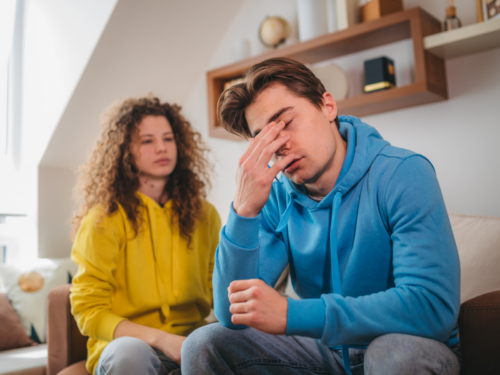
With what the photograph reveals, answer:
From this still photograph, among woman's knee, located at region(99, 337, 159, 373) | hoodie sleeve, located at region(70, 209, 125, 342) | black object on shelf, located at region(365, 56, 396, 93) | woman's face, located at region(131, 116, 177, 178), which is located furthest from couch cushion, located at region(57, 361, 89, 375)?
black object on shelf, located at region(365, 56, 396, 93)

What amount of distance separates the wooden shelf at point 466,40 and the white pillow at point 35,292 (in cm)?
201

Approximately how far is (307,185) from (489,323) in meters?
0.55

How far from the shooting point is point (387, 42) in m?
2.11

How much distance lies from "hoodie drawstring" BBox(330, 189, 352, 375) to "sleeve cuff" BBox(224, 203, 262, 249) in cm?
19

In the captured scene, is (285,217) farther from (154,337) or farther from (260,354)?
(154,337)

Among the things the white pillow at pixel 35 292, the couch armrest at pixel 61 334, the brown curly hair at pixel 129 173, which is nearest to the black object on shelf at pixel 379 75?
the brown curly hair at pixel 129 173

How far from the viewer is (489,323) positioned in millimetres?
840

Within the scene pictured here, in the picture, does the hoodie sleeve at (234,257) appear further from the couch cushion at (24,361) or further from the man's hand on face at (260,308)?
the couch cushion at (24,361)

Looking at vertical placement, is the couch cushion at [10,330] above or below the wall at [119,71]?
below

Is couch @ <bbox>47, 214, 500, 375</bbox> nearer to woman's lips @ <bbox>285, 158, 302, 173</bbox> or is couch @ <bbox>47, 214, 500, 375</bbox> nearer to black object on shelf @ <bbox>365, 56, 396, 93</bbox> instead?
woman's lips @ <bbox>285, 158, 302, 173</bbox>

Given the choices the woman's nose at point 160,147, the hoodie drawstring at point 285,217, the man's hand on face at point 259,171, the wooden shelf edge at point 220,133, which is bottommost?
the hoodie drawstring at point 285,217

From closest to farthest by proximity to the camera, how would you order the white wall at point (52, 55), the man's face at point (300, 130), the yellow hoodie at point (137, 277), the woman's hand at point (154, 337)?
1. the man's face at point (300, 130)
2. the woman's hand at point (154, 337)
3. the yellow hoodie at point (137, 277)
4. the white wall at point (52, 55)

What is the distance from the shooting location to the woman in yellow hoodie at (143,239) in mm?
1434

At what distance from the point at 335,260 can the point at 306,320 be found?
256 millimetres
